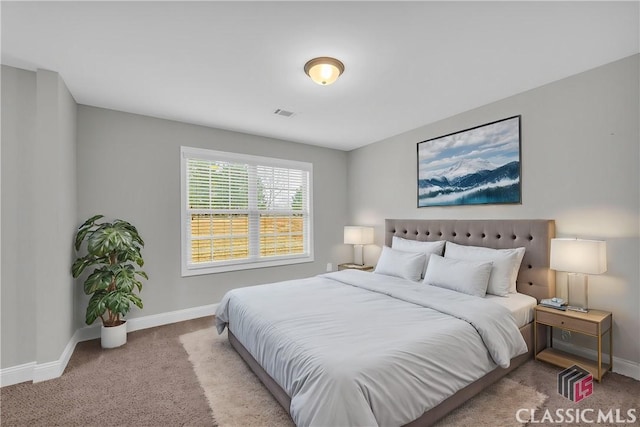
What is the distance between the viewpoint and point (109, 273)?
9.53 ft

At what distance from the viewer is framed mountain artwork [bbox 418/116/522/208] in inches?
120

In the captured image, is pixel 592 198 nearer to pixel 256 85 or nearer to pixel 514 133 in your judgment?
pixel 514 133

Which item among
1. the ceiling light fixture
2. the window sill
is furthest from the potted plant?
the ceiling light fixture

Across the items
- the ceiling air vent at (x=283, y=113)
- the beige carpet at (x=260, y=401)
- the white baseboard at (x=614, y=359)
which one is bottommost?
the beige carpet at (x=260, y=401)

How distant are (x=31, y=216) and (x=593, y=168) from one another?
15.3ft

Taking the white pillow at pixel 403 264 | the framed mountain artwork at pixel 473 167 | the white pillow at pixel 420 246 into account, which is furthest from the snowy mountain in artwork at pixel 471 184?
the white pillow at pixel 403 264

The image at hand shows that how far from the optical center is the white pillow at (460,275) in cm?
269

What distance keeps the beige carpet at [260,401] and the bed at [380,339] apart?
0.26 ft

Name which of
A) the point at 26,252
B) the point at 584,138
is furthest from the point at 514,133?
the point at 26,252

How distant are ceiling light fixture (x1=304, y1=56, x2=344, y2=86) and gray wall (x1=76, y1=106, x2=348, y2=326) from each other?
7.01ft

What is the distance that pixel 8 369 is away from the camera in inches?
91.3

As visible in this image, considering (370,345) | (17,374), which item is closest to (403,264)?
(370,345)

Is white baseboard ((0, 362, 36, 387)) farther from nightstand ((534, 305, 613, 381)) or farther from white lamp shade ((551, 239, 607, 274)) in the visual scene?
white lamp shade ((551, 239, 607, 274))

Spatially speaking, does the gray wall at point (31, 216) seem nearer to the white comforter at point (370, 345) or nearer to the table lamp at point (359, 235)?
the white comforter at point (370, 345)
